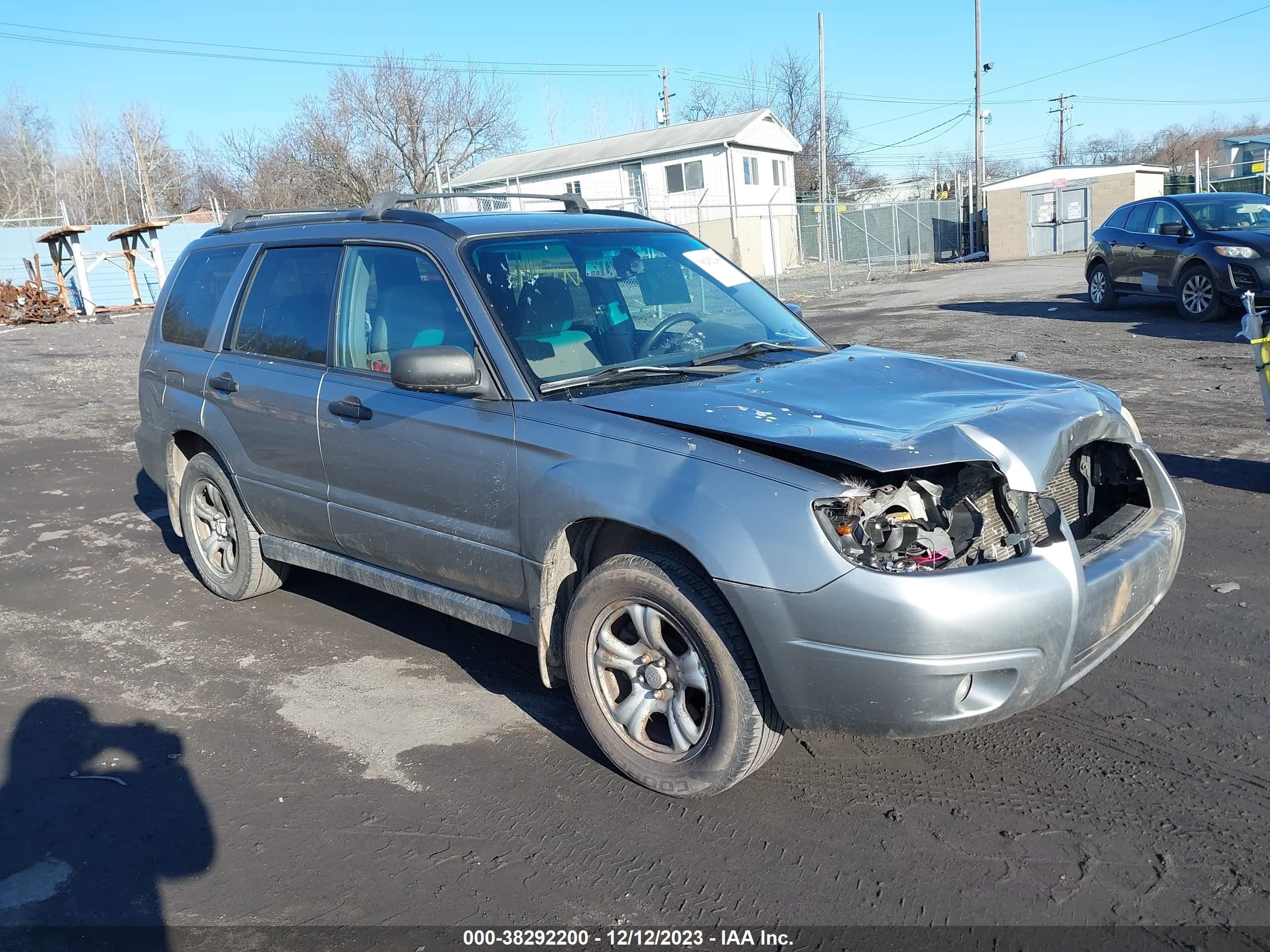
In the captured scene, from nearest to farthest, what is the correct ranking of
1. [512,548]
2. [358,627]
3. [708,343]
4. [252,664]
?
[512,548] → [708,343] → [252,664] → [358,627]

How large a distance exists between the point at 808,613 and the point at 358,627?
9.99ft

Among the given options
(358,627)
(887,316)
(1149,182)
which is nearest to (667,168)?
(1149,182)

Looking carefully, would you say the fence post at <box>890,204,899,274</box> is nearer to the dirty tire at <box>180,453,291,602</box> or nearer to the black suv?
the black suv

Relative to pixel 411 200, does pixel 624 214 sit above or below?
below

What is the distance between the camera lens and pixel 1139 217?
1467cm

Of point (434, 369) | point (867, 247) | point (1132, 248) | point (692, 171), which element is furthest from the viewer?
point (692, 171)

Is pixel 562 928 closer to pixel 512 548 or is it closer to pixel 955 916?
pixel 955 916

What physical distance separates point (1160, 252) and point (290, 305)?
1296cm

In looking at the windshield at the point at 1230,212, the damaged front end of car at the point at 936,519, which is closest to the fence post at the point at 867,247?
the windshield at the point at 1230,212

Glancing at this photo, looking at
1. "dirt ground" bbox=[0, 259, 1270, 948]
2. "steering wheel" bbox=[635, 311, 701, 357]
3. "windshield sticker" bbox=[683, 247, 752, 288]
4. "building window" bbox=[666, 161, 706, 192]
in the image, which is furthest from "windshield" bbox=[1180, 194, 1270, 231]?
"building window" bbox=[666, 161, 706, 192]

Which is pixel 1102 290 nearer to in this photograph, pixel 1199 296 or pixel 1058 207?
pixel 1199 296

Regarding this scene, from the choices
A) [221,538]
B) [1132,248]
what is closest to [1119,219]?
[1132,248]

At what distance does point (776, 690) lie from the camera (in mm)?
3047

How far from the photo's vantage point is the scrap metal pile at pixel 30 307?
26.0 m
